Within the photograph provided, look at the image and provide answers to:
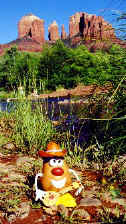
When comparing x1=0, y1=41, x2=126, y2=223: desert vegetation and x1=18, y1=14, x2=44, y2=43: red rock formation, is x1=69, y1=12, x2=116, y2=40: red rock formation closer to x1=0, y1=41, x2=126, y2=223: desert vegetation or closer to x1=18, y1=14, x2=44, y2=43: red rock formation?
x1=0, y1=41, x2=126, y2=223: desert vegetation

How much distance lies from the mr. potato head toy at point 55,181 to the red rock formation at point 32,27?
130 meters

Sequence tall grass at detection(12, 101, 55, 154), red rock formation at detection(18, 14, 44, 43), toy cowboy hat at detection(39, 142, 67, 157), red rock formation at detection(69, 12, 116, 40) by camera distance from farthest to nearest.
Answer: red rock formation at detection(18, 14, 44, 43), tall grass at detection(12, 101, 55, 154), red rock formation at detection(69, 12, 116, 40), toy cowboy hat at detection(39, 142, 67, 157)

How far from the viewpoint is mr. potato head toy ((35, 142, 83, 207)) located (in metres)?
2.04

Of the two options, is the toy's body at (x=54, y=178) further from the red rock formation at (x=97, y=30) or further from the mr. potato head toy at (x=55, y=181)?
the red rock formation at (x=97, y=30)

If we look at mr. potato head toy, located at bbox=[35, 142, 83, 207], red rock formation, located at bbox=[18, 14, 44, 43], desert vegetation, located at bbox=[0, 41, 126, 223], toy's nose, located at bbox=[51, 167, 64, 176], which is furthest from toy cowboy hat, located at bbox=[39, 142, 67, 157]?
red rock formation, located at bbox=[18, 14, 44, 43]

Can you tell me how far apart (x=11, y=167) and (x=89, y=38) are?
167 centimetres

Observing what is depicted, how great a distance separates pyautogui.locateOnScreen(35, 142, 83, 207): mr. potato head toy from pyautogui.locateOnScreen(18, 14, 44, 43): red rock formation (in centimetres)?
12957

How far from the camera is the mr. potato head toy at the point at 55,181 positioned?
2.04 m

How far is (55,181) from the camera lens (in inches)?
83.5

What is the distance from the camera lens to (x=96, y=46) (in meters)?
2.77

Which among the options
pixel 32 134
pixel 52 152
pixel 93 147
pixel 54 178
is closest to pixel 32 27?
pixel 32 134

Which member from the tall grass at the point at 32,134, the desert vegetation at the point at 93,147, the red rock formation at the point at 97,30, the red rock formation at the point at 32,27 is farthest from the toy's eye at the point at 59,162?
the red rock formation at the point at 32,27

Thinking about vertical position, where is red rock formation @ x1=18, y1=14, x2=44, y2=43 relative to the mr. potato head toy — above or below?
above

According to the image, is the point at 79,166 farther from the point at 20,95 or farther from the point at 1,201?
the point at 20,95
